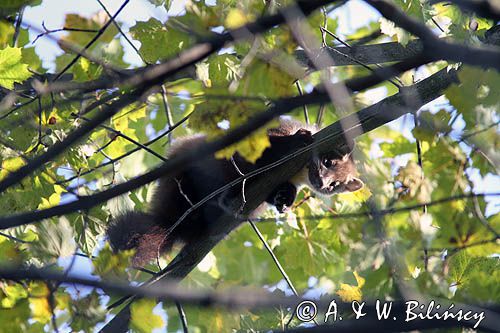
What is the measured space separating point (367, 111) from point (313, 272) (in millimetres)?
2558

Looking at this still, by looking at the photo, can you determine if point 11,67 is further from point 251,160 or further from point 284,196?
point 284,196

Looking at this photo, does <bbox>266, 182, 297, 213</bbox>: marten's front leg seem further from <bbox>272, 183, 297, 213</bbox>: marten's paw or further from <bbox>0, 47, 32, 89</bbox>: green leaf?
<bbox>0, 47, 32, 89</bbox>: green leaf

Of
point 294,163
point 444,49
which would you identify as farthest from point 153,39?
point 444,49

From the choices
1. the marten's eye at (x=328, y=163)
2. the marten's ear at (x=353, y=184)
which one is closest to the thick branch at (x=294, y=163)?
the marten's ear at (x=353, y=184)

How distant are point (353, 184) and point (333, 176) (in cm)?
26

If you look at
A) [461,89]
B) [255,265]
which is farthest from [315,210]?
[461,89]

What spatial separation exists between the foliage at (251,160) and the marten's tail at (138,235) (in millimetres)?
283

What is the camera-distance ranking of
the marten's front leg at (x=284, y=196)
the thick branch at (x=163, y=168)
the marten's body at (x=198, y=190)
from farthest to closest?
the marten's front leg at (x=284, y=196) → the marten's body at (x=198, y=190) → the thick branch at (x=163, y=168)

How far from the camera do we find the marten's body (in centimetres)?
605

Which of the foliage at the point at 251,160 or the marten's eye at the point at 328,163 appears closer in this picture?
the foliage at the point at 251,160

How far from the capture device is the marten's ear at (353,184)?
659 centimetres

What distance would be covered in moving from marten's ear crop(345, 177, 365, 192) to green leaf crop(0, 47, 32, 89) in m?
3.28

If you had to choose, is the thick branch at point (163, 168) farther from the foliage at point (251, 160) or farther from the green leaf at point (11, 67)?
the green leaf at point (11, 67)

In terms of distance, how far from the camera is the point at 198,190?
650 cm
